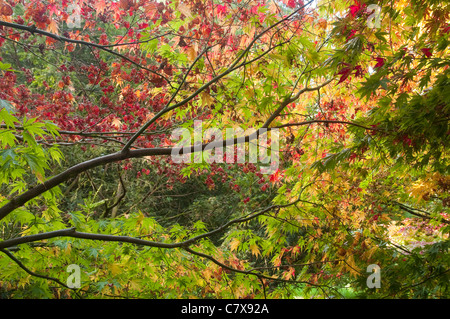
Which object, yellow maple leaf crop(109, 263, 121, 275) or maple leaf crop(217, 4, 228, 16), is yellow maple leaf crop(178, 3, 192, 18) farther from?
yellow maple leaf crop(109, 263, 121, 275)

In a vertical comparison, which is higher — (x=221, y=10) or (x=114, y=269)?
(x=221, y=10)

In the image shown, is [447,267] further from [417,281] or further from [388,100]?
[388,100]

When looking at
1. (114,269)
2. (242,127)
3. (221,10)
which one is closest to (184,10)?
(221,10)

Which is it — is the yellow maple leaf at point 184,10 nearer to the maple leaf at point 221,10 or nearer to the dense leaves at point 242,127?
the dense leaves at point 242,127

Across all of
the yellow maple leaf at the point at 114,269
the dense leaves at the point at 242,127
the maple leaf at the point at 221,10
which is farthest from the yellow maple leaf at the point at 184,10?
the yellow maple leaf at the point at 114,269

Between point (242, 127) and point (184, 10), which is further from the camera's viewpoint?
point (242, 127)

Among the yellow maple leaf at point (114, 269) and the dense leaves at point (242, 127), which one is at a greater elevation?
the dense leaves at point (242, 127)

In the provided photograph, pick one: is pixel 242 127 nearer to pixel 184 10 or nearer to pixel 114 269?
pixel 184 10

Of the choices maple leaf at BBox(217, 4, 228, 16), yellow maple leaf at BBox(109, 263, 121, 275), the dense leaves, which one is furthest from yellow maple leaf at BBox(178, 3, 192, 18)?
yellow maple leaf at BBox(109, 263, 121, 275)

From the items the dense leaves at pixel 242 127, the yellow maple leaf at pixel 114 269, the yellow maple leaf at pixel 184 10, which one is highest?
the yellow maple leaf at pixel 184 10

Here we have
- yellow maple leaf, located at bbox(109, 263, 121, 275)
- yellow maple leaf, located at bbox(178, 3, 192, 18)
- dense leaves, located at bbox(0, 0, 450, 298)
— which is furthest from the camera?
yellow maple leaf, located at bbox(109, 263, 121, 275)

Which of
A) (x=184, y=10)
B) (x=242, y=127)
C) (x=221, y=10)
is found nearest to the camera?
(x=184, y=10)

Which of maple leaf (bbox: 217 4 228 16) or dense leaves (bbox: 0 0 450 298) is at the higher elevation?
maple leaf (bbox: 217 4 228 16)
